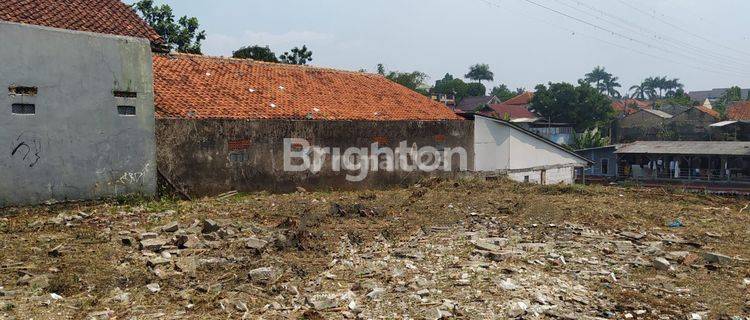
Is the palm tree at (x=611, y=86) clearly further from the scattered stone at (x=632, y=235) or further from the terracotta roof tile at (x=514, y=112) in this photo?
the scattered stone at (x=632, y=235)

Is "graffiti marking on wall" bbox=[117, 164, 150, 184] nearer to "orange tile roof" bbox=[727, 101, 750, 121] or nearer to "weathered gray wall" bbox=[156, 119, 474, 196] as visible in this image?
"weathered gray wall" bbox=[156, 119, 474, 196]

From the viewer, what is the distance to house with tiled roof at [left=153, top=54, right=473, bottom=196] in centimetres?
1212

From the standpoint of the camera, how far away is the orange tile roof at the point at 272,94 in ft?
43.1

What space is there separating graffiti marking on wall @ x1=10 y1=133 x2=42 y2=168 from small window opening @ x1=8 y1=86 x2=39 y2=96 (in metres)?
0.76

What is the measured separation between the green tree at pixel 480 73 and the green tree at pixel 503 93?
3244 millimetres

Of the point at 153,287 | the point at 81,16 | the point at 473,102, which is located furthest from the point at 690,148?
the point at 153,287

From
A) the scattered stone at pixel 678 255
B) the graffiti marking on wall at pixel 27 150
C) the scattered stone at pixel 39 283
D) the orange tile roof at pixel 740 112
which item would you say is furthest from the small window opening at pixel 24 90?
the orange tile roof at pixel 740 112

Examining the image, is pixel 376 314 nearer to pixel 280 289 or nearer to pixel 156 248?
pixel 280 289

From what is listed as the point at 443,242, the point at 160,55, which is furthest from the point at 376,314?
the point at 160,55

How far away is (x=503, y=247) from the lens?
7980mm

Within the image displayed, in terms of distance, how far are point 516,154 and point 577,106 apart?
92.6 feet

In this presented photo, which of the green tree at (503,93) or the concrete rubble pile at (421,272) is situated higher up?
the green tree at (503,93)

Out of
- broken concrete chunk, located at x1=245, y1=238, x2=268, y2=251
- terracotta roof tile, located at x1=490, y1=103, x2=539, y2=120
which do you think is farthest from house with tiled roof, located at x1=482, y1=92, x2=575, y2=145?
broken concrete chunk, located at x1=245, y1=238, x2=268, y2=251

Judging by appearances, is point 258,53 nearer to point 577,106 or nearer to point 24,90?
point 24,90
